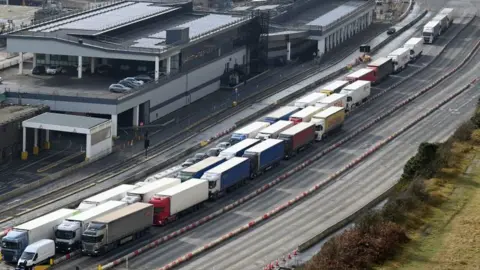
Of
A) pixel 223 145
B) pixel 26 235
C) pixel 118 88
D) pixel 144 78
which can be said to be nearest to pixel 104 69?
pixel 144 78

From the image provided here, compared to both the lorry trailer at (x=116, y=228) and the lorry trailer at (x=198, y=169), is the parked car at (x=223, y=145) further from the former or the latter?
the lorry trailer at (x=116, y=228)

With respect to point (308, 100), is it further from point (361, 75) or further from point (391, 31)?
point (391, 31)

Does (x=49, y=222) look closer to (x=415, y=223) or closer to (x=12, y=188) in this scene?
(x=12, y=188)

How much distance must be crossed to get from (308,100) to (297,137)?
53.5 ft

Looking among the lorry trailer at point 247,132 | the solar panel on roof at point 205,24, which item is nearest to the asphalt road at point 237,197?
the lorry trailer at point 247,132

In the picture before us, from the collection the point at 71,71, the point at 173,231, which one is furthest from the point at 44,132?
the point at 173,231

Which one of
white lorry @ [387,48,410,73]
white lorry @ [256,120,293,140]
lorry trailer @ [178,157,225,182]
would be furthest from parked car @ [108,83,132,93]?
white lorry @ [387,48,410,73]

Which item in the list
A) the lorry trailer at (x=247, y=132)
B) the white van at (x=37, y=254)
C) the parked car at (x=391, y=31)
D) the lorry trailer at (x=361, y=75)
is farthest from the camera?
the parked car at (x=391, y=31)

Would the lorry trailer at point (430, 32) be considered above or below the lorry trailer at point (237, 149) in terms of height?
above

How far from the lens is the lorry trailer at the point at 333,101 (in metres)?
130

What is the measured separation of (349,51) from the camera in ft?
573

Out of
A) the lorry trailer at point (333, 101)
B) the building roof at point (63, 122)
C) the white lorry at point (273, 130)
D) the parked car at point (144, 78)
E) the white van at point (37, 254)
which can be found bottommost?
the white van at point (37, 254)

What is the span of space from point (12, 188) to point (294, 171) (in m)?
28.2

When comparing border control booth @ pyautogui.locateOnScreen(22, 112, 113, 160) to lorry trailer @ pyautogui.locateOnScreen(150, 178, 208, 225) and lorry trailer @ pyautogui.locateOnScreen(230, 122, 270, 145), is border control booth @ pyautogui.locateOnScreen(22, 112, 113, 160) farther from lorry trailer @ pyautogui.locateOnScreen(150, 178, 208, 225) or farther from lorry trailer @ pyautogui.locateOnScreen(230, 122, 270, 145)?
lorry trailer @ pyautogui.locateOnScreen(150, 178, 208, 225)
